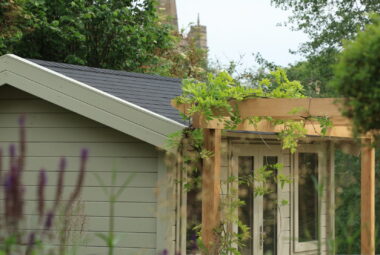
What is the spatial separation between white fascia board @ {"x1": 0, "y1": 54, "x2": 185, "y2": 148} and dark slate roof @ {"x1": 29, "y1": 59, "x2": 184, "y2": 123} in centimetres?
44

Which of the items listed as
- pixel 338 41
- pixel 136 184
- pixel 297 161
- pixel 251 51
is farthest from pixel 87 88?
pixel 251 51

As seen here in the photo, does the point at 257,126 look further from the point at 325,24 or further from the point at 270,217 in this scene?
the point at 325,24

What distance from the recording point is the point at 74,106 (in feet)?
26.8

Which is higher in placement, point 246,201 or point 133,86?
point 133,86

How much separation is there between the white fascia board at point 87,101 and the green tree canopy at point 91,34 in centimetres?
885

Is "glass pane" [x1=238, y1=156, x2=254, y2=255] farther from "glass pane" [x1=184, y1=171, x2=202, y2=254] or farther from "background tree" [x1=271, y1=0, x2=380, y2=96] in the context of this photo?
"background tree" [x1=271, y1=0, x2=380, y2=96]

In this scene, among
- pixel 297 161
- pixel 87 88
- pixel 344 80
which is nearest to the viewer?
pixel 344 80

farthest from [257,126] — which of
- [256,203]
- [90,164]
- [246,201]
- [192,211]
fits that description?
[90,164]

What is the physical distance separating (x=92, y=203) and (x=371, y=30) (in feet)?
16.1

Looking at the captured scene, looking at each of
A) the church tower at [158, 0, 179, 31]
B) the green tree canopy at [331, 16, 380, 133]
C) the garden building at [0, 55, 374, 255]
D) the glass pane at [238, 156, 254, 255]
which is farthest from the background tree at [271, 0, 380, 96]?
the green tree canopy at [331, 16, 380, 133]

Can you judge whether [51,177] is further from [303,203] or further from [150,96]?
[303,203]

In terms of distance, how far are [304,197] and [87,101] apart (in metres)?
4.34

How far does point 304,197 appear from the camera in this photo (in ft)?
36.6

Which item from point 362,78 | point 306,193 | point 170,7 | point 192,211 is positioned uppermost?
point 170,7
